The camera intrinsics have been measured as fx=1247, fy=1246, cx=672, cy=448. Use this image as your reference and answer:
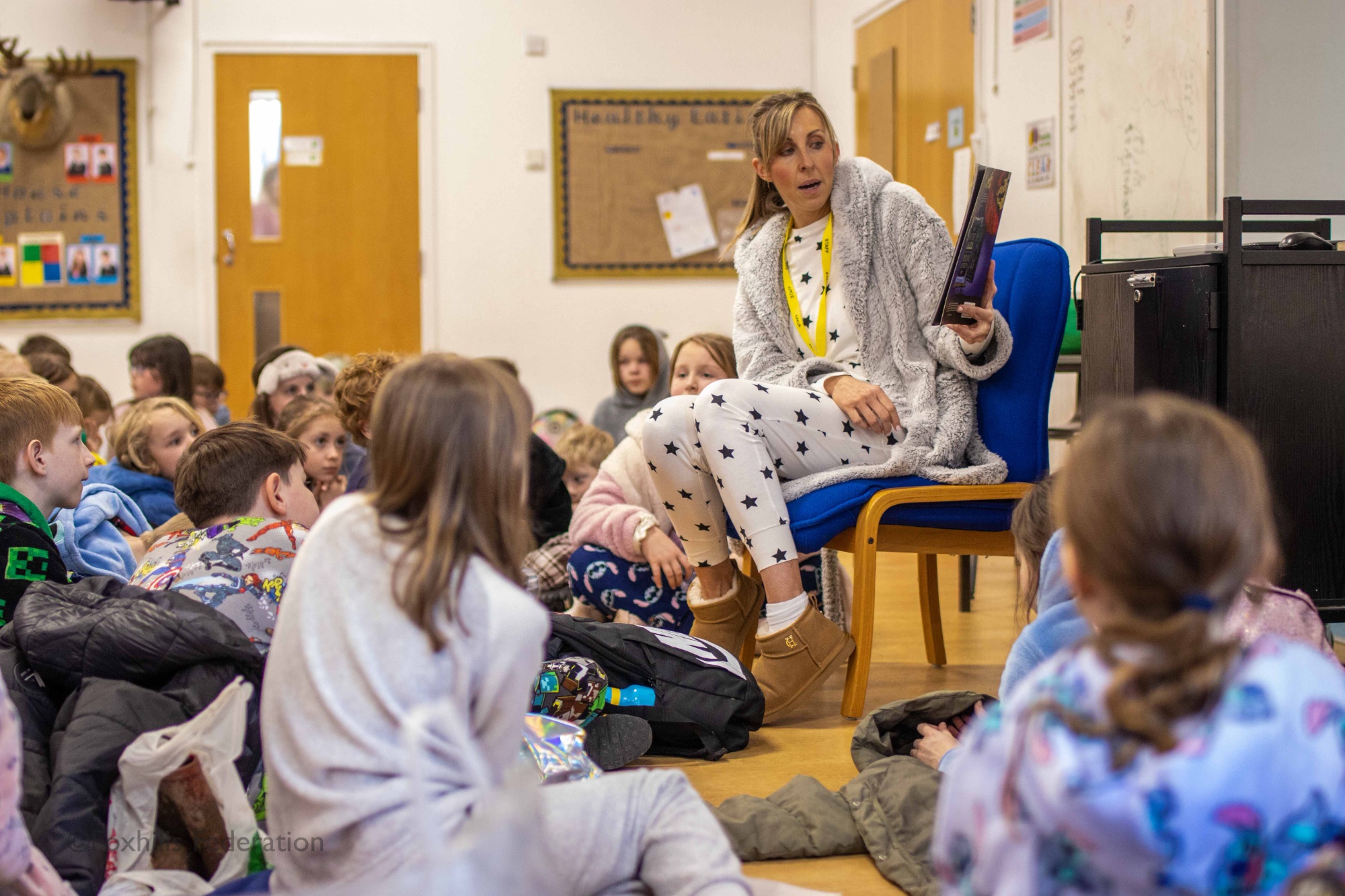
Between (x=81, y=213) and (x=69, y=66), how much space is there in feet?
2.29

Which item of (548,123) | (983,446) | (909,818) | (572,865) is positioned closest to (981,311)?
(983,446)

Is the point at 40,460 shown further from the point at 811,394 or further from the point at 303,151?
the point at 303,151

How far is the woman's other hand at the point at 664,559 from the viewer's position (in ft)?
8.52

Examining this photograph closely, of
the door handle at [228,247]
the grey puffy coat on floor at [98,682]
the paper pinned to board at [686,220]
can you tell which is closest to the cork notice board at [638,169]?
the paper pinned to board at [686,220]

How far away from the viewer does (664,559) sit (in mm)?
2604

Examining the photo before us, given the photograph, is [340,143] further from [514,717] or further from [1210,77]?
[514,717]

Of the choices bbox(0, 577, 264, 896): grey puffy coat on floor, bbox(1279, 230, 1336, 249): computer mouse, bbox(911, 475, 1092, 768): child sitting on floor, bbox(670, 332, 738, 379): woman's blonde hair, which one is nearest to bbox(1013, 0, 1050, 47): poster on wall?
bbox(670, 332, 738, 379): woman's blonde hair

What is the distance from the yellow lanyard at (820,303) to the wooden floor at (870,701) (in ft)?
2.34

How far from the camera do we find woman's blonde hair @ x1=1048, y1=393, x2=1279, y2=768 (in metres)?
0.82

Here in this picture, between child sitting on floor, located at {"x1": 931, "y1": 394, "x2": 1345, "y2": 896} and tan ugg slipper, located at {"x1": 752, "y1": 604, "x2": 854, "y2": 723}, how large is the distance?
1.33m

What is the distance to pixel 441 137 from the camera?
244 inches

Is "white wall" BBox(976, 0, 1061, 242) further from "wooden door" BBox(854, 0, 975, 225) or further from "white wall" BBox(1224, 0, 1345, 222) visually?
"white wall" BBox(1224, 0, 1345, 222)

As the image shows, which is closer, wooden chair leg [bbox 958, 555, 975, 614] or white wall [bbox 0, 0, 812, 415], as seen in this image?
wooden chair leg [bbox 958, 555, 975, 614]

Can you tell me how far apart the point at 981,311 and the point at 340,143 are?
15.1 ft
